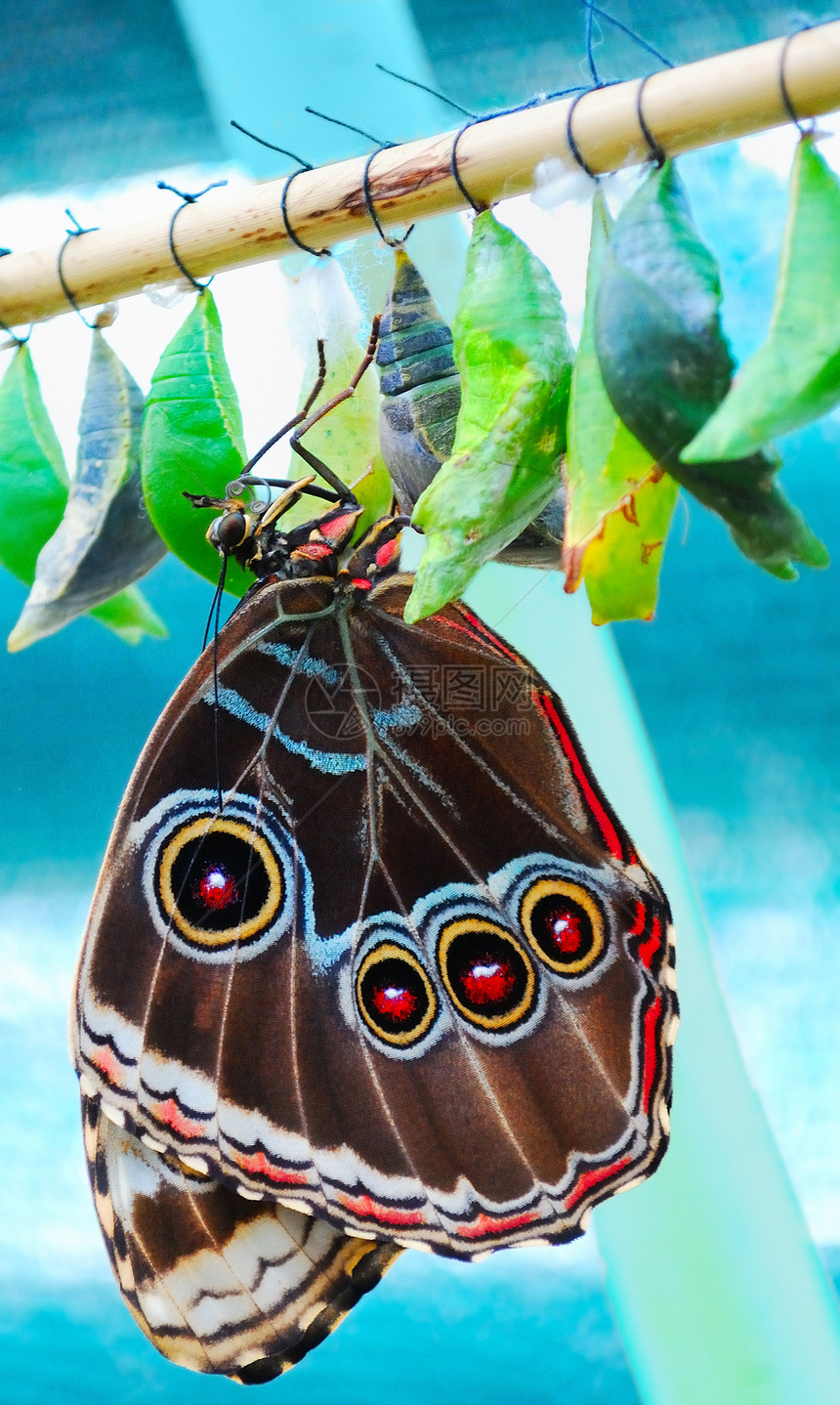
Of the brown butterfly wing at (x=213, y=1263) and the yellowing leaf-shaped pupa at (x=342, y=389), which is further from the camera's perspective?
the brown butterfly wing at (x=213, y=1263)

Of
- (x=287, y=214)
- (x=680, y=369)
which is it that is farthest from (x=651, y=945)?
(x=287, y=214)

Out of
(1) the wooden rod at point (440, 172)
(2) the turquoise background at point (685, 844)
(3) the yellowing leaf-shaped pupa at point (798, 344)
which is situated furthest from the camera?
(2) the turquoise background at point (685, 844)

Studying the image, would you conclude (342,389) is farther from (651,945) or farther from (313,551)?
(651,945)

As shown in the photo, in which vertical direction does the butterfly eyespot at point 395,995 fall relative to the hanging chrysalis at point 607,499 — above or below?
below

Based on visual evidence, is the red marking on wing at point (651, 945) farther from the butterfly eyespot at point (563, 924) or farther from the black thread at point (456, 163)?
the black thread at point (456, 163)

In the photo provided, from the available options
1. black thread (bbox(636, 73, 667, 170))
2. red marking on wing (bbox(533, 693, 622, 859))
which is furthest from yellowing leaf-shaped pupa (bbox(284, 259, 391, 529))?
black thread (bbox(636, 73, 667, 170))

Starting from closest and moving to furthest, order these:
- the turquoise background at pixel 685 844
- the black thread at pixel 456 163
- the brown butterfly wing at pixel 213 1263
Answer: the black thread at pixel 456 163 → the brown butterfly wing at pixel 213 1263 → the turquoise background at pixel 685 844

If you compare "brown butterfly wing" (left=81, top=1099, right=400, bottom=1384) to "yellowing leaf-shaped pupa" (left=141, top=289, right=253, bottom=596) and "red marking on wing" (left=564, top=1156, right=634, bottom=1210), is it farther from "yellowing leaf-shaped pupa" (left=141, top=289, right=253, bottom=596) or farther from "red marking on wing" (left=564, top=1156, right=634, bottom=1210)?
"yellowing leaf-shaped pupa" (left=141, top=289, right=253, bottom=596)

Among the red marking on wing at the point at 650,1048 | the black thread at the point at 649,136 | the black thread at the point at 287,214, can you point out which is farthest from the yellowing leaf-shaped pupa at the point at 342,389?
the red marking on wing at the point at 650,1048
